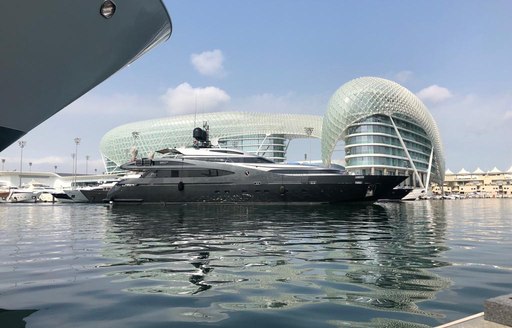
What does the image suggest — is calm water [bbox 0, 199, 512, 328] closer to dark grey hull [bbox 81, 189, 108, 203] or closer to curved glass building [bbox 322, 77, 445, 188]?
dark grey hull [bbox 81, 189, 108, 203]

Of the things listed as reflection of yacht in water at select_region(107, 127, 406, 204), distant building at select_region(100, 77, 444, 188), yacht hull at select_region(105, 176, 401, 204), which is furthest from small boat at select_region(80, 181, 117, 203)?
distant building at select_region(100, 77, 444, 188)

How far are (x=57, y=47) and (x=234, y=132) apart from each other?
122 meters

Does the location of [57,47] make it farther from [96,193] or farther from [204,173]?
[96,193]

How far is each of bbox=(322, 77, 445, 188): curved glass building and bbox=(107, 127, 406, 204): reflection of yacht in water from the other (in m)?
61.1

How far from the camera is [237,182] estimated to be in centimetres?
3931

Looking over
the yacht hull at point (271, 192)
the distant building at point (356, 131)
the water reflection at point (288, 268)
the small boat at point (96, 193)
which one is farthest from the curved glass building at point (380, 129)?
the water reflection at point (288, 268)

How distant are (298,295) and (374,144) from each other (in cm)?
10110

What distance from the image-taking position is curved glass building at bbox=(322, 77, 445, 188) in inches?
4038

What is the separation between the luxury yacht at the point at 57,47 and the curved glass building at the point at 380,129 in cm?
9723

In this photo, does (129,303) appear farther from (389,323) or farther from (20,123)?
(20,123)

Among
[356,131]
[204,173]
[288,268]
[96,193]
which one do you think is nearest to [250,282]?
[288,268]

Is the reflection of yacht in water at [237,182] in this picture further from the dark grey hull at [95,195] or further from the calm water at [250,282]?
the calm water at [250,282]

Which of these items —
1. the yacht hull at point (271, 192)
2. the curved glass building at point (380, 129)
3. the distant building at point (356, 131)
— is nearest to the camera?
the yacht hull at point (271, 192)

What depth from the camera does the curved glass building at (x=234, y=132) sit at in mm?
128250
